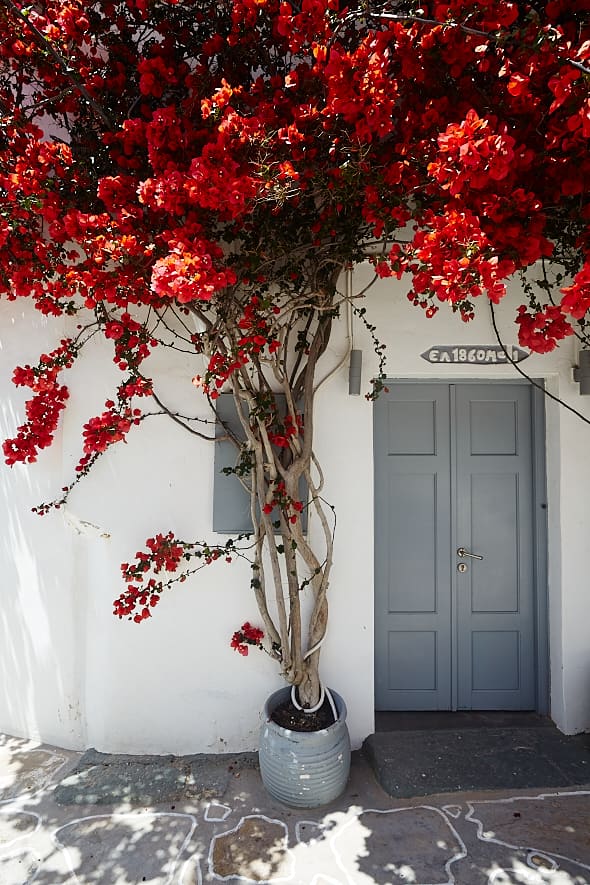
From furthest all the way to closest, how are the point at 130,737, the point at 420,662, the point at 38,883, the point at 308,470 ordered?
the point at 420,662, the point at 130,737, the point at 308,470, the point at 38,883

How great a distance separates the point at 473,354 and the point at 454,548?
52.9 inches

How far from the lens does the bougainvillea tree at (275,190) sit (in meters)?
2.09

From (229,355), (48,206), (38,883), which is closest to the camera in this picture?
(38,883)

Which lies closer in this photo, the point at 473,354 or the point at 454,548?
the point at 473,354

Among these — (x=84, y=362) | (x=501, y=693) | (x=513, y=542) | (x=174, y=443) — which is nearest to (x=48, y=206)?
(x=84, y=362)

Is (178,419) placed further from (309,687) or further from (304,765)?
(304,765)

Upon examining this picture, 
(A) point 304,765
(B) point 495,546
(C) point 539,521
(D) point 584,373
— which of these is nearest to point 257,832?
(A) point 304,765

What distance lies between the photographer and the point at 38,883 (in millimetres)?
2391

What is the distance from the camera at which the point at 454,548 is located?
366 cm

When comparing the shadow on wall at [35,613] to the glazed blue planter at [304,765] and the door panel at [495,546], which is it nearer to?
the glazed blue planter at [304,765]

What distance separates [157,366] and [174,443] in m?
0.52

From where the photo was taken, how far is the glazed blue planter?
2.82 meters

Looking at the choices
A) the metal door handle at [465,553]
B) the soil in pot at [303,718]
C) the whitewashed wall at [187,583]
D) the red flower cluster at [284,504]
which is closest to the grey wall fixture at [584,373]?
the whitewashed wall at [187,583]

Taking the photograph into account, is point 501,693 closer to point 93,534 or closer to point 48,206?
point 93,534
